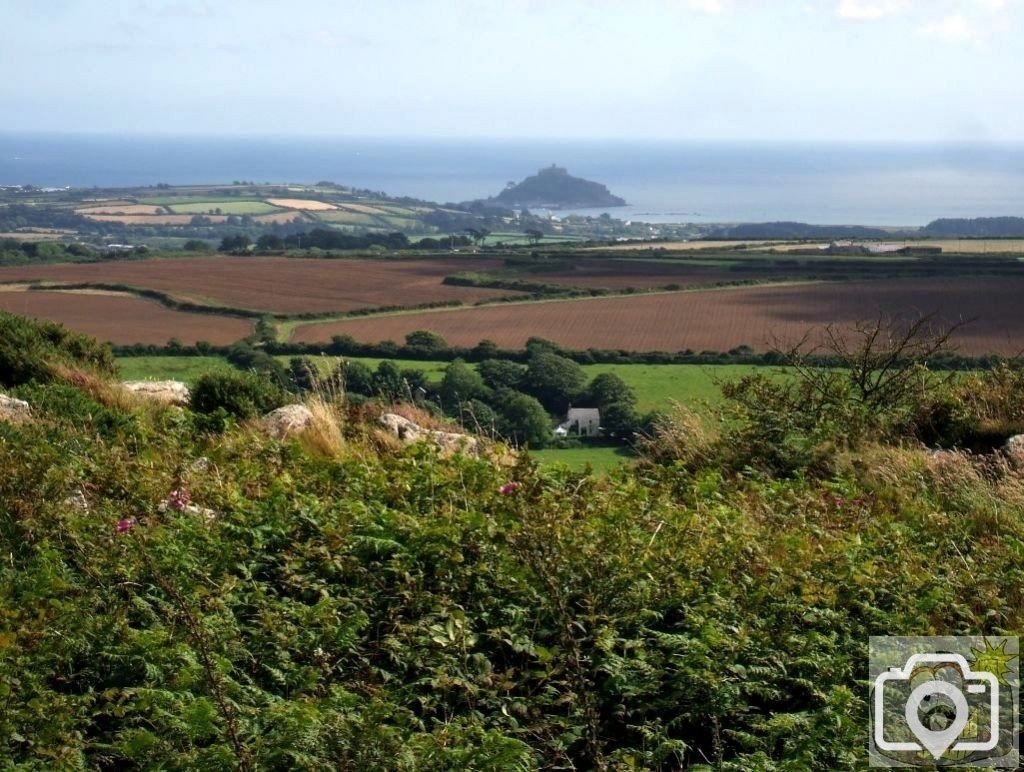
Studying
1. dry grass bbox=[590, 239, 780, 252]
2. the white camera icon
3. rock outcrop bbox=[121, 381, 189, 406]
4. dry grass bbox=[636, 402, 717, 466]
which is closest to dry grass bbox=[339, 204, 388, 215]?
dry grass bbox=[590, 239, 780, 252]

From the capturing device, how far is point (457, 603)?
15.6 ft

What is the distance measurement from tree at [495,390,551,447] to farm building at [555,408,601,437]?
20cm

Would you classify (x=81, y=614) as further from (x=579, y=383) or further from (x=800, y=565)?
(x=579, y=383)

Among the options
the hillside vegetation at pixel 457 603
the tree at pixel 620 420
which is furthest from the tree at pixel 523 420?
the hillside vegetation at pixel 457 603

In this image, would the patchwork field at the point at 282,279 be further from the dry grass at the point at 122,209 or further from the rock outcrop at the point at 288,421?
the dry grass at the point at 122,209

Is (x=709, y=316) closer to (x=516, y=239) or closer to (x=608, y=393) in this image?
(x=608, y=393)

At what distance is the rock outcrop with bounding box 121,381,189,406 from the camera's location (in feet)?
35.3

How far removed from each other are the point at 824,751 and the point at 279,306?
117 feet

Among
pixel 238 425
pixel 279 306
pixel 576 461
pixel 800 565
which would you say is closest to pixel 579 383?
pixel 576 461

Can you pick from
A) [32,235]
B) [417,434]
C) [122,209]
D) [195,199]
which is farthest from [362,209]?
[417,434]

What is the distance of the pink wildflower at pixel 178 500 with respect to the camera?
5.91m

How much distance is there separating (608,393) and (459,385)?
2.83m

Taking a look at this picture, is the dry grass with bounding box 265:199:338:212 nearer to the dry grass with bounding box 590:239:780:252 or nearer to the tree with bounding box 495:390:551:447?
the dry grass with bounding box 590:239:780:252

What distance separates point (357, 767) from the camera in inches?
136
